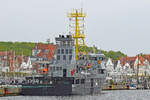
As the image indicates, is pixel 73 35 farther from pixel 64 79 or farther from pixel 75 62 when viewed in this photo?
pixel 64 79

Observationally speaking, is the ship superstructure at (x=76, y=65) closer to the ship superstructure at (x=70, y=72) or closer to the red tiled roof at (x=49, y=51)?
the ship superstructure at (x=70, y=72)

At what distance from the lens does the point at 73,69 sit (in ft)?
294

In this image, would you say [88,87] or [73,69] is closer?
[73,69]

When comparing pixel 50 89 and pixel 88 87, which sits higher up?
pixel 88 87

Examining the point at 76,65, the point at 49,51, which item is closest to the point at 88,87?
the point at 76,65

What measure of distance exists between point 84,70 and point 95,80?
4.35 m

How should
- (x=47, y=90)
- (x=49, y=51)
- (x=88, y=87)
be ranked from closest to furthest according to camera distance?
(x=47, y=90)
(x=88, y=87)
(x=49, y=51)

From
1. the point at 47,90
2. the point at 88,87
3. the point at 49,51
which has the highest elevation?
the point at 49,51

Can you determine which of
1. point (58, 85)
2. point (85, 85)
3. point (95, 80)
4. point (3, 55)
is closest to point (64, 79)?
point (58, 85)

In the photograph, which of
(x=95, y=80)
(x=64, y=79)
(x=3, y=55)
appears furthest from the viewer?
(x=3, y=55)

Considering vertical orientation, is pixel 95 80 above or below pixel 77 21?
below

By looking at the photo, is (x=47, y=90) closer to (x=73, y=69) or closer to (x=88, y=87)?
(x=73, y=69)

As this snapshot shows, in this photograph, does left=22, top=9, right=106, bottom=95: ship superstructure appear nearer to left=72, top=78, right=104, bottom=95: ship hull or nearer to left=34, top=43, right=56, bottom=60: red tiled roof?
left=72, top=78, right=104, bottom=95: ship hull

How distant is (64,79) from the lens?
84.9 m
